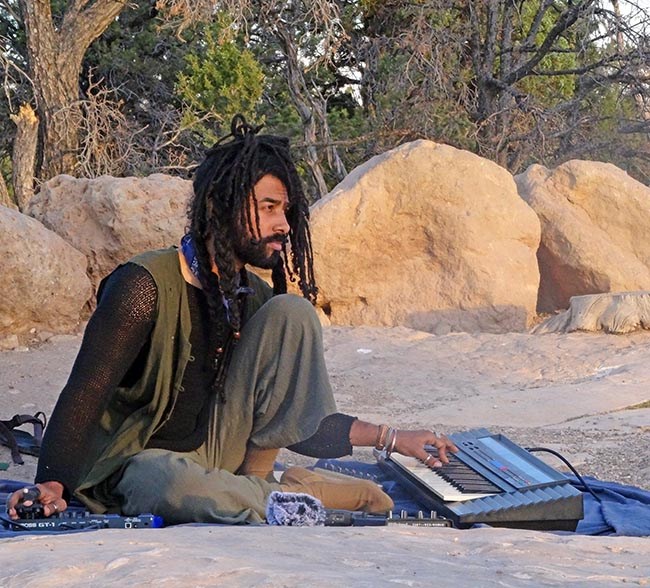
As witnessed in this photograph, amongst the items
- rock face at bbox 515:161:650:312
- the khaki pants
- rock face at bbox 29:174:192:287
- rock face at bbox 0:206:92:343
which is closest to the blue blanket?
the khaki pants

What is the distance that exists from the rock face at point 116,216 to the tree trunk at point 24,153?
81.4 inches

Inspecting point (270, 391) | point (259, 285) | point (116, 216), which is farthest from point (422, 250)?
point (270, 391)

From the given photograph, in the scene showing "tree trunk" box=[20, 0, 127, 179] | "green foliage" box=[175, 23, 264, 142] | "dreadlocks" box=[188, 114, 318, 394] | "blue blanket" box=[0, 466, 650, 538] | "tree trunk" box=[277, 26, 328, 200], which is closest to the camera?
"dreadlocks" box=[188, 114, 318, 394]

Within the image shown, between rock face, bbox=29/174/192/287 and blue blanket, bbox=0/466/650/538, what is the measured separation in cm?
433

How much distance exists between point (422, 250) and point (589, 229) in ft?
5.01

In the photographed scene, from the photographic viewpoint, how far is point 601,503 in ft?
10.9

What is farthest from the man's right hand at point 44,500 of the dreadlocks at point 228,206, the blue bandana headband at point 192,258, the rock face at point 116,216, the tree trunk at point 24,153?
the tree trunk at point 24,153

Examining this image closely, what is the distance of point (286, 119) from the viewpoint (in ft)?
41.4

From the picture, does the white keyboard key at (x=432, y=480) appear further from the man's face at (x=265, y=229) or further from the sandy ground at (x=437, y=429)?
the man's face at (x=265, y=229)

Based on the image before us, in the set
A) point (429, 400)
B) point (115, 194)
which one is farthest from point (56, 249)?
point (429, 400)

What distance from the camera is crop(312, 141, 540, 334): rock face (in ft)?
26.8

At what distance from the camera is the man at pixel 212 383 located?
2.74 meters

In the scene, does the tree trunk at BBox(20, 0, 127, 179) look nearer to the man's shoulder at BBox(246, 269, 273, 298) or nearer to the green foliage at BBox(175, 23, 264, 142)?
the green foliage at BBox(175, 23, 264, 142)

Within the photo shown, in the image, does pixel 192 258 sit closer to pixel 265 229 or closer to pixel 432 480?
pixel 265 229
